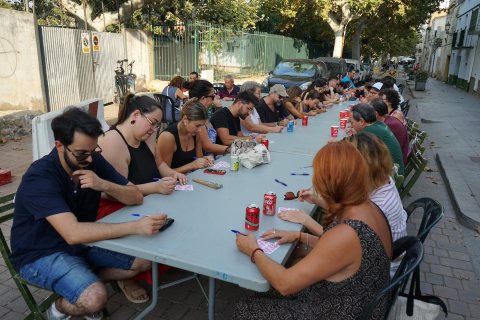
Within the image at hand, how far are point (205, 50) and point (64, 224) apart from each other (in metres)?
14.7

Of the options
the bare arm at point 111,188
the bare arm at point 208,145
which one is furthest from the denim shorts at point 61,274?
the bare arm at point 208,145

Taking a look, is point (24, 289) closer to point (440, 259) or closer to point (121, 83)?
point (440, 259)

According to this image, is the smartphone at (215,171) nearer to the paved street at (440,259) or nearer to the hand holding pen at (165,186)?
the hand holding pen at (165,186)

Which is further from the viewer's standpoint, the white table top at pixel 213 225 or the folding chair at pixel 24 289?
the folding chair at pixel 24 289

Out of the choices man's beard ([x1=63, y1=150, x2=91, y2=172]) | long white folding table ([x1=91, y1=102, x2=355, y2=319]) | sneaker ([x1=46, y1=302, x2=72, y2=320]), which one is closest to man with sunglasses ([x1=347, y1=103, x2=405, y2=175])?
long white folding table ([x1=91, y1=102, x2=355, y2=319])

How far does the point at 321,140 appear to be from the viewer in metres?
4.98

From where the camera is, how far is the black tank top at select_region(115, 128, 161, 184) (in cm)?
293

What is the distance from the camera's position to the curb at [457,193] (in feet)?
15.0

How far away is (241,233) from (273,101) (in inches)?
175

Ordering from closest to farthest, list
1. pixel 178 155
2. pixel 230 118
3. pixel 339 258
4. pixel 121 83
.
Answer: pixel 339 258, pixel 178 155, pixel 230 118, pixel 121 83

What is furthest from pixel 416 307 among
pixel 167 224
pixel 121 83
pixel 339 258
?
pixel 121 83

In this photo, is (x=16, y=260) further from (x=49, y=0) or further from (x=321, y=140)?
(x=49, y=0)

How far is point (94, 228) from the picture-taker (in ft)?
6.90

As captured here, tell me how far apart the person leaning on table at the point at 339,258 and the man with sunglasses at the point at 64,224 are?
81 centimetres
